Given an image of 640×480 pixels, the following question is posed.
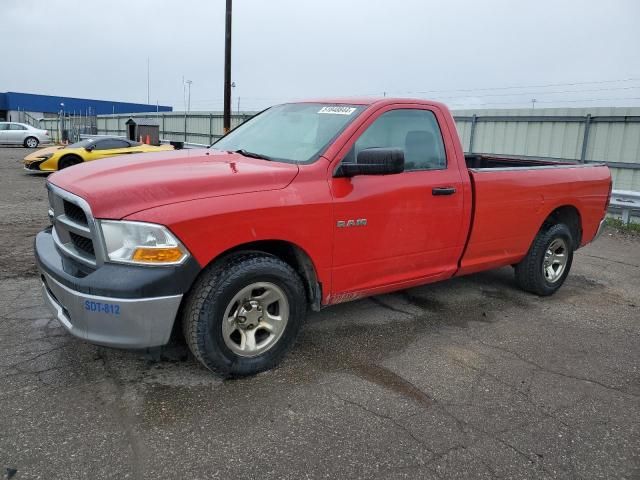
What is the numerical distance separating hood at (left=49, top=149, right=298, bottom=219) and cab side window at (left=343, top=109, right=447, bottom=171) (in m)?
0.79

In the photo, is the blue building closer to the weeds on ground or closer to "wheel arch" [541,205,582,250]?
the weeds on ground

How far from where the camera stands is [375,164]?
3.65 m

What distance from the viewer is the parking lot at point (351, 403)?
271 centimetres

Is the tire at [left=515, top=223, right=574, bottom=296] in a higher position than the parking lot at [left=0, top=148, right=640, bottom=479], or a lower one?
higher

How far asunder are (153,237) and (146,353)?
1092 millimetres

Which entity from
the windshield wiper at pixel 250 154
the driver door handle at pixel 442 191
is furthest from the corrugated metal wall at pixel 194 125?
the driver door handle at pixel 442 191

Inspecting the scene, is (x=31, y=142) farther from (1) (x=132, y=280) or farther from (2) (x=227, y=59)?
(1) (x=132, y=280)

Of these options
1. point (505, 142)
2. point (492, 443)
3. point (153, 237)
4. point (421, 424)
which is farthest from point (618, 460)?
point (505, 142)

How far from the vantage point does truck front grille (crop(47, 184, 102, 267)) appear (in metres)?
3.11

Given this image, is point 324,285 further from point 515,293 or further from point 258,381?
point 515,293

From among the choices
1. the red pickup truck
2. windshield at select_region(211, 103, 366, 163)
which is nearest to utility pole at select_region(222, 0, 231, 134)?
the red pickup truck

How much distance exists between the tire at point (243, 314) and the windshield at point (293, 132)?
90 centimetres

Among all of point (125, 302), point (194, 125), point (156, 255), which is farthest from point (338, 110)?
point (194, 125)

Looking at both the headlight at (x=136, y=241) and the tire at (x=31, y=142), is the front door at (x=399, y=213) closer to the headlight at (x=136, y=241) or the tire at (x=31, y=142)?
the headlight at (x=136, y=241)
